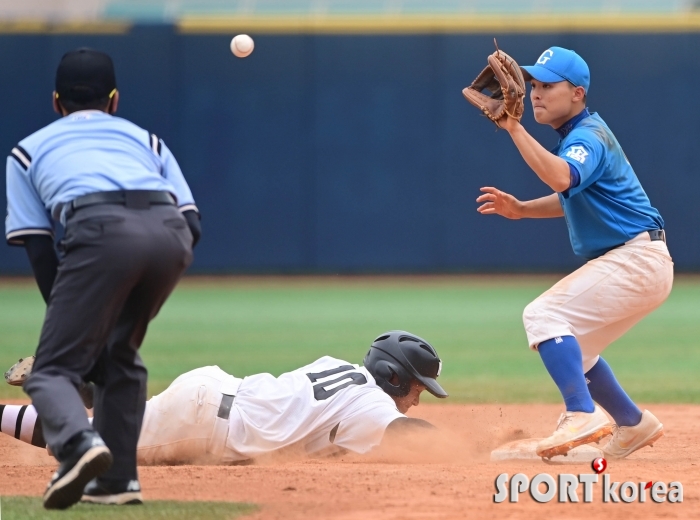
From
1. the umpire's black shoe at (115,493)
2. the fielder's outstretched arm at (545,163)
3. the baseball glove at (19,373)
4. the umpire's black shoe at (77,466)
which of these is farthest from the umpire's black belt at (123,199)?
the fielder's outstretched arm at (545,163)

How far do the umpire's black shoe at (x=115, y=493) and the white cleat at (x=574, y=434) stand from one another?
5.54 ft

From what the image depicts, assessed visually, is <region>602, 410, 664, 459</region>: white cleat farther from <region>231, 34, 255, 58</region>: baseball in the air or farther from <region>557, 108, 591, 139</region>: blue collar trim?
<region>231, 34, 255, 58</region>: baseball in the air

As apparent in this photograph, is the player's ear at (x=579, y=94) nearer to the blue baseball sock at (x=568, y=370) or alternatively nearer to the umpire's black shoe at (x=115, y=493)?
the blue baseball sock at (x=568, y=370)

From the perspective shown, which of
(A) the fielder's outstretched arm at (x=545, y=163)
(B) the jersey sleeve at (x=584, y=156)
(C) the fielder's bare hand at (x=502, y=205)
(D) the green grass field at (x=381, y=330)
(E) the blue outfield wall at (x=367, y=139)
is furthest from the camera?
(E) the blue outfield wall at (x=367, y=139)

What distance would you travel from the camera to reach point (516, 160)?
16422 millimetres

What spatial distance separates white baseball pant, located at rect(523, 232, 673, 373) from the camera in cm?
461

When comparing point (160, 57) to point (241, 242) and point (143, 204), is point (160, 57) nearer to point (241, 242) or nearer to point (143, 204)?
point (241, 242)

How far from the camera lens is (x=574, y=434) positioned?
4383mm

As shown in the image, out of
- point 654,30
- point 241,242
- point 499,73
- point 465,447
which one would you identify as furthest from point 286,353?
point 654,30

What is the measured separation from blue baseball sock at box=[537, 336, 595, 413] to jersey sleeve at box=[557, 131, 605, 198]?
0.62 metres

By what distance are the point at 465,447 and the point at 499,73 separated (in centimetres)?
174

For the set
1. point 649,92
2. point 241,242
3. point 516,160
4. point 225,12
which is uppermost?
point 225,12

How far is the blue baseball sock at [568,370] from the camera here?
4.50m

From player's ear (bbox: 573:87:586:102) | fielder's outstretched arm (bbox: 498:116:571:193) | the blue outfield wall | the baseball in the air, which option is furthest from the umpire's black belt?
the blue outfield wall
